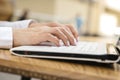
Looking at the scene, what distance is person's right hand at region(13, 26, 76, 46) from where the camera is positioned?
0.57 meters

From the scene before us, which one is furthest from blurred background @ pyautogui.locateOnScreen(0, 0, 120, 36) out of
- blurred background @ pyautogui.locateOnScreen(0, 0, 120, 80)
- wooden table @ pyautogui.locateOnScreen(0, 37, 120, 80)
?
wooden table @ pyautogui.locateOnScreen(0, 37, 120, 80)

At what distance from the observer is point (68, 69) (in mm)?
399

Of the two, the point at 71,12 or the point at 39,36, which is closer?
the point at 39,36

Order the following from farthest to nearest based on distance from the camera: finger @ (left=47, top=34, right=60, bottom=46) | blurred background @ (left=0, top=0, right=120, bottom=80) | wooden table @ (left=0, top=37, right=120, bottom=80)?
blurred background @ (left=0, top=0, right=120, bottom=80)
finger @ (left=47, top=34, right=60, bottom=46)
wooden table @ (left=0, top=37, right=120, bottom=80)

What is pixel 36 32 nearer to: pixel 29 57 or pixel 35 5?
pixel 29 57

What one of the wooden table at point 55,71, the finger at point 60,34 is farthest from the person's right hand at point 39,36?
the wooden table at point 55,71

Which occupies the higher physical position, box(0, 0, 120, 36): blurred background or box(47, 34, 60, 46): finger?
box(47, 34, 60, 46): finger

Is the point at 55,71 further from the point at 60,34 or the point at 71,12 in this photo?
the point at 71,12

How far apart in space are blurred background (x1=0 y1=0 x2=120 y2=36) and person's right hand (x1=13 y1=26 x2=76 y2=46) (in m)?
1.87

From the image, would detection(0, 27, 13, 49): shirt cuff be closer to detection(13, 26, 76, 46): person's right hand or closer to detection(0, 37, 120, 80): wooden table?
detection(13, 26, 76, 46): person's right hand

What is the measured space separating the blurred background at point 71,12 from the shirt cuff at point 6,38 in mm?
1874

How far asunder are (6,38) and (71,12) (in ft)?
17.1

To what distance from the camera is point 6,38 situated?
575 millimetres

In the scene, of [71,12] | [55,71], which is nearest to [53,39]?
[55,71]
